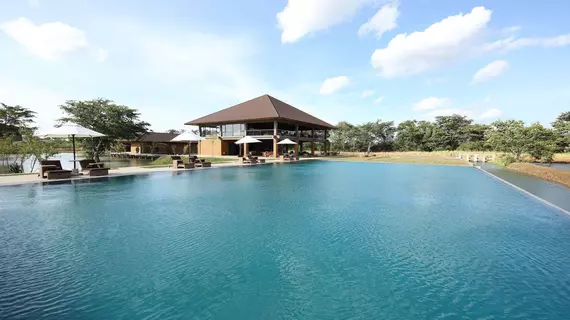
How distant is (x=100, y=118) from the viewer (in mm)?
33031

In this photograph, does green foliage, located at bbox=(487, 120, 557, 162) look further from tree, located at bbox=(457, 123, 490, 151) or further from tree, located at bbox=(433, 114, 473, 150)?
tree, located at bbox=(433, 114, 473, 150)

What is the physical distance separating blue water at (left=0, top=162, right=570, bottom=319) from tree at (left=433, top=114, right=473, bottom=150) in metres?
42.5

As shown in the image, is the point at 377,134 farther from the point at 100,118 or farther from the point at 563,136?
the point at 100,118

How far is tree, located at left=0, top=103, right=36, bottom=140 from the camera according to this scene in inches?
1287

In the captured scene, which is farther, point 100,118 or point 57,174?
point 100,118

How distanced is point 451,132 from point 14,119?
67.7m

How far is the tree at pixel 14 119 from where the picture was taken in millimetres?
32688

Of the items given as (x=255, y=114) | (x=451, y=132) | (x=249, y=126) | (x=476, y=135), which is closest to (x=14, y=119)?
(x=249, y=126)

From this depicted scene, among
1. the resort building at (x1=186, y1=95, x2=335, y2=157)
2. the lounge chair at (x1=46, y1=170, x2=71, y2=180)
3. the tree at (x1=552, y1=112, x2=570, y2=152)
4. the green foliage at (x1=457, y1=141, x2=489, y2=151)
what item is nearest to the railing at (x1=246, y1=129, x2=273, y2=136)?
the resort building at (x1=186, y1=95, x2=335, y2=157)

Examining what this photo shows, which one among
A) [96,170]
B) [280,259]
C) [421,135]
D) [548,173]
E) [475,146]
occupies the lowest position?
[280,259]

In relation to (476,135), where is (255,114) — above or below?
above

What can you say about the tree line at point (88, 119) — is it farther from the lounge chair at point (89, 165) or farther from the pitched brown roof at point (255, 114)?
the lounge chair at point (89, 165)

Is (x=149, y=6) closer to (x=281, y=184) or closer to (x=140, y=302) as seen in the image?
(x=281, y=184)

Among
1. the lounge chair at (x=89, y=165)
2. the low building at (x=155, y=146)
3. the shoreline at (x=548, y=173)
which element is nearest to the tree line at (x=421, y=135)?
the shoreline at (x=548, y=173)
